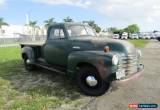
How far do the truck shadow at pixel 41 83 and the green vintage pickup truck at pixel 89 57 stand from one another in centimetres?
43

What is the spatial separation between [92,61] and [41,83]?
7.71 ft

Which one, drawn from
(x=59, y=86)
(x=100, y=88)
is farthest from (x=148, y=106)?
(x=59, y=86)

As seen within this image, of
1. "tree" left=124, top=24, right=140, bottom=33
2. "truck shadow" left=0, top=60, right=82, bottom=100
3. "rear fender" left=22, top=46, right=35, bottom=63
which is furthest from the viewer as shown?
"tree" left=124, top=24, right=140, bottom=33

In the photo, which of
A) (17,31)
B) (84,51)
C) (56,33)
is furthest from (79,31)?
(17,31)

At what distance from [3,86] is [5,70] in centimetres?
265

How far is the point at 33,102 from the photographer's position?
5.64m

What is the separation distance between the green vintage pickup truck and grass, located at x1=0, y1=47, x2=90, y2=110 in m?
0.45

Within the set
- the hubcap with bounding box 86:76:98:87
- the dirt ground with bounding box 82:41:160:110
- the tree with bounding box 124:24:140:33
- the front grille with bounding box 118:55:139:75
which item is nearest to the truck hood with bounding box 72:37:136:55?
the front grille with bounding box 118:55:139:75

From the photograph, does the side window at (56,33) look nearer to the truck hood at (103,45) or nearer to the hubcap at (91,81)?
the truck hood at (103,45)

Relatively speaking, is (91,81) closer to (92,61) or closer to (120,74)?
(92,61)

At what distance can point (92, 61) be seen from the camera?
5918 millimetres

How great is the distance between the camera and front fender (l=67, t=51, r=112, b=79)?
5.67 meters

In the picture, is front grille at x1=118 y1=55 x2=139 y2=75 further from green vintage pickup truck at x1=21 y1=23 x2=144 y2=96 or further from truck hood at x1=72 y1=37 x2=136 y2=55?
truck hood at x1=72 y1=37 x2=136 y2=55

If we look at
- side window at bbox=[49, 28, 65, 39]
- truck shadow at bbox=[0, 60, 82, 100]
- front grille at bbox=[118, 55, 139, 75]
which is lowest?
truck shadow at bbox=[0, 60, 82, 100]
